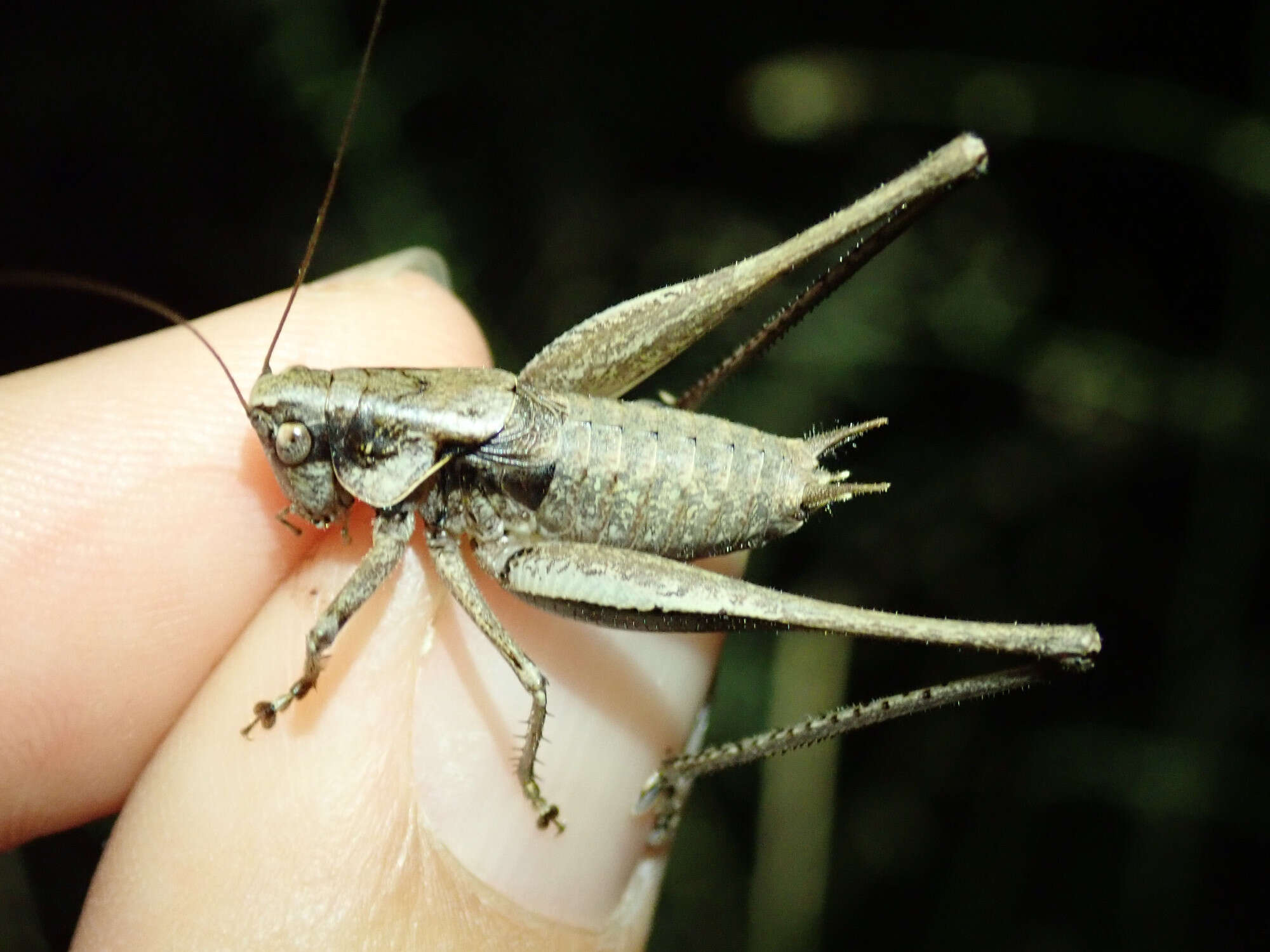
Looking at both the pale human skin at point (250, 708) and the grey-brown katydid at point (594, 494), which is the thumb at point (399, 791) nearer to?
the pale human skin at point (250, 708)

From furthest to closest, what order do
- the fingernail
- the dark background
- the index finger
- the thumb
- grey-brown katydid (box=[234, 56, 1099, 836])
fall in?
the dark background < the fingernail < the index finger < grey-brown katydid (box=[234, 56, 1099, 836]) < the thumb

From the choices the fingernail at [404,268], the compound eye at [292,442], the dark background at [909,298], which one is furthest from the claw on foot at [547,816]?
the fingernail at [404,268]

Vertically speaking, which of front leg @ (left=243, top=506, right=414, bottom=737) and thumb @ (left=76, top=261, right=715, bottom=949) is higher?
front leg @ (left=243, top=506, right=414, bottom=737)

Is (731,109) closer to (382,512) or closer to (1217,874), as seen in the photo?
(382,512)

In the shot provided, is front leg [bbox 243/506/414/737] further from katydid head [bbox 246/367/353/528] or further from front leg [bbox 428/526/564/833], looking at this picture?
katydid head [bbox 246/367/353/528]

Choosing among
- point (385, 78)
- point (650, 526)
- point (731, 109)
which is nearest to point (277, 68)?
point (385, 78)

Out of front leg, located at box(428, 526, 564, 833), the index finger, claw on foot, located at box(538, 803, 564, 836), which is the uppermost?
the index finger

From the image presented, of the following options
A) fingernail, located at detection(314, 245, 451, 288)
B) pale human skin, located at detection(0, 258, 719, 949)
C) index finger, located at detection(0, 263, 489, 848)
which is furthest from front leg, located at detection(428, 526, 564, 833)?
fingernail, located at detection(314, 245, 451, 288)

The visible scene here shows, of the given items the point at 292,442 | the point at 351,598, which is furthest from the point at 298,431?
the point at 351,598
